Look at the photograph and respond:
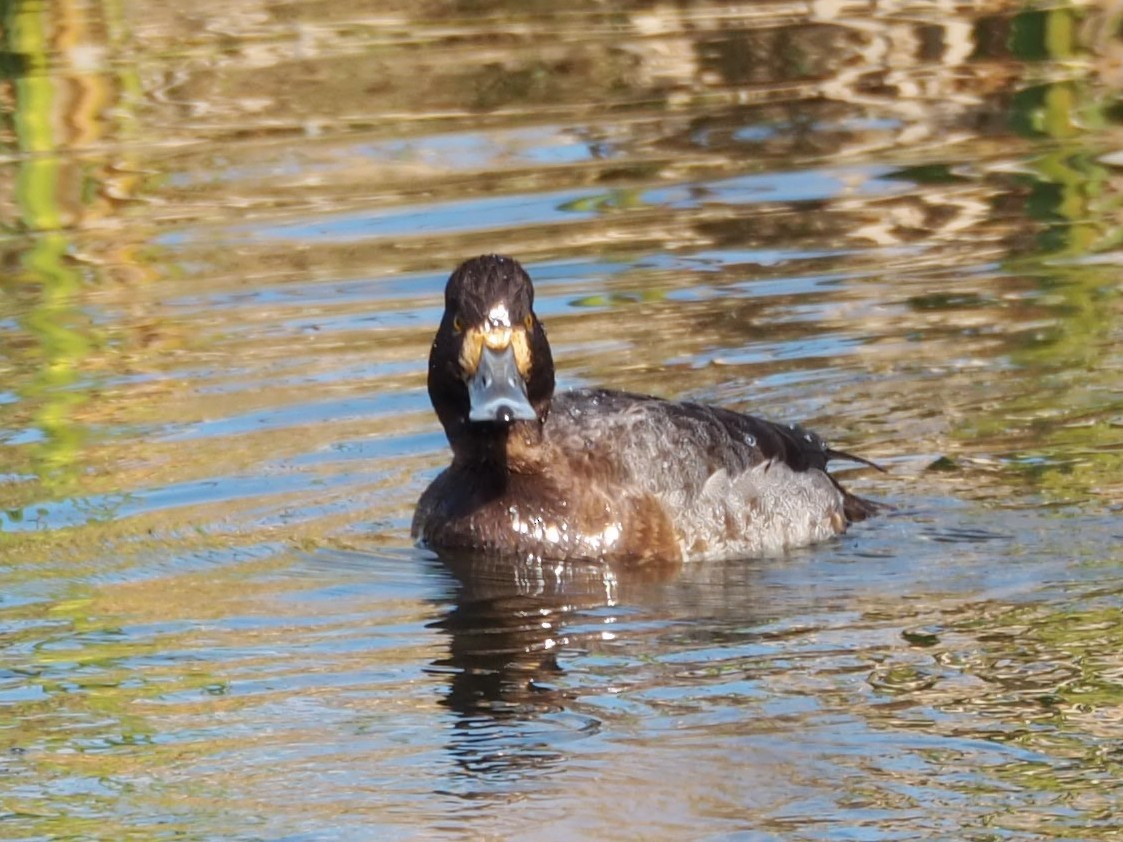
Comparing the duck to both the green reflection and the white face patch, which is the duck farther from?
the green reflection

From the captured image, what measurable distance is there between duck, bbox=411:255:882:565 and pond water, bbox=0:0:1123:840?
184 mm

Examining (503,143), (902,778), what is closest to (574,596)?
(902,778)

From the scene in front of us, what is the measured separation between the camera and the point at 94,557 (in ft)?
31.7

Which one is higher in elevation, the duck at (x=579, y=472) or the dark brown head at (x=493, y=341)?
the dark brown head at (x=493, y=341)

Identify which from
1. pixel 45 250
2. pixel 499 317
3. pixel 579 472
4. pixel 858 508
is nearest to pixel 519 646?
pixel 579 472

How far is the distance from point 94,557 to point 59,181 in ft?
23.0

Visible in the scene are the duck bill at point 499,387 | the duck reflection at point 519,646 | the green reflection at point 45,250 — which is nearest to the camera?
the duck reflection at point 519,646

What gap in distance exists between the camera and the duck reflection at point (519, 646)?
742cm

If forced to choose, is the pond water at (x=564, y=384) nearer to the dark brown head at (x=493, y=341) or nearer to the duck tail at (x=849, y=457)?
the duck tail at (x=849, y=457)

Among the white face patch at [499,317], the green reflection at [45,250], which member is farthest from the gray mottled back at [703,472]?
the green reflection at [45,250]

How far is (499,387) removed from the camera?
9289mm

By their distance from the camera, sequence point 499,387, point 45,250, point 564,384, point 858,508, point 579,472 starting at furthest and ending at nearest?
1. point 45,250
2. point 564,384
3. point 858,508
4. point 579,472
5. point 499,387

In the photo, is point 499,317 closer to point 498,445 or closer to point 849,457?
point 498,445

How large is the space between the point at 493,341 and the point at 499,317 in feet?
0.35
